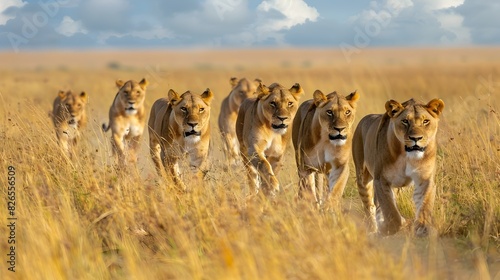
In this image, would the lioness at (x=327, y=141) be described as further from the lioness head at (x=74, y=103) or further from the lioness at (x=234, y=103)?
the lioness head at (x=74, y=103)

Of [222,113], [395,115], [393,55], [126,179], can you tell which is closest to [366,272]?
[395,115]

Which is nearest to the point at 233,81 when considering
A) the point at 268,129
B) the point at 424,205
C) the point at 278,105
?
the point at 268,129

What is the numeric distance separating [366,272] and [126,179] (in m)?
3.08

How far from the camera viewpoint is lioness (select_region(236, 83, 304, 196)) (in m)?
8.80

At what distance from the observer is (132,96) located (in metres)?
13.1

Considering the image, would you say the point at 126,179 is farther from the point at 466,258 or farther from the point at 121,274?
the point at 466,258

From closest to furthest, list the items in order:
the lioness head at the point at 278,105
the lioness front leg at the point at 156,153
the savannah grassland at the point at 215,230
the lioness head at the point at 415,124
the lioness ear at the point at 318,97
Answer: the savannah grassland at the point at 215,230, the lioness head at the point at 415,124, the lioness ear at the point at 318,97, the lioness head at the point at 278,105, the lioness front leg at the point at 156,153

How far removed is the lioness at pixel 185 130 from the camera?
363 inches

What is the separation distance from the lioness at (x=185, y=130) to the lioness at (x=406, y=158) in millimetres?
2511

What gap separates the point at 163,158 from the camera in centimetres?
961

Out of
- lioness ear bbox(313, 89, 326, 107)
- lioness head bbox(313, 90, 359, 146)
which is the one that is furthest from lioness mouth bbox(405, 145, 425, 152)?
lioness ear bbox(313, 89, 326, 107)

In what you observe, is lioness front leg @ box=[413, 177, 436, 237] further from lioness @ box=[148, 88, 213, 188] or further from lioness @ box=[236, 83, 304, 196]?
lioness @ box=[148, 88, 213, 188]

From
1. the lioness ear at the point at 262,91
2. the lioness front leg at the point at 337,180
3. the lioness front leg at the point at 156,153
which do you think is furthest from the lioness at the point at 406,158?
the lioness front leg at the point at 156,153

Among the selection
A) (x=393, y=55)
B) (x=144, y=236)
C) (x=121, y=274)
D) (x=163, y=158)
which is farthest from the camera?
(x=393, y=55)
